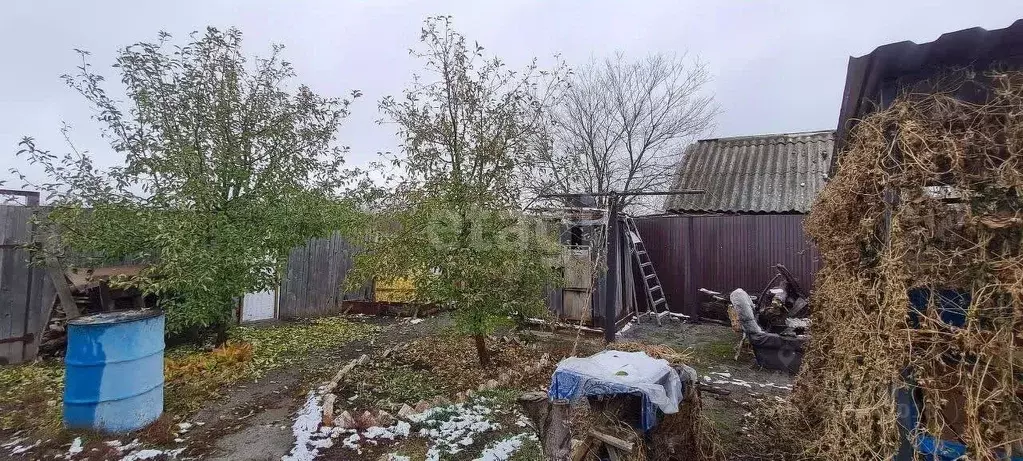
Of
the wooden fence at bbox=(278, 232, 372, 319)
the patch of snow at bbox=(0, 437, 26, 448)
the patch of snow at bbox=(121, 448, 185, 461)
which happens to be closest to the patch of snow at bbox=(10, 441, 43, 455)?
the patch of snow at bbox=(0, 437, 26, 448)

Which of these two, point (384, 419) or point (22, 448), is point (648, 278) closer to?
point (384, 419)

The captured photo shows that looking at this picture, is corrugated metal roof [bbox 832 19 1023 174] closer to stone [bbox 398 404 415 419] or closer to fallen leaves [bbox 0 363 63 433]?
stone [bbox 398 404 415 419]

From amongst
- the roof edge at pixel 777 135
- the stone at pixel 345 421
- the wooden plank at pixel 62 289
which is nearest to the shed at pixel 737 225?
the roof edge at pixel 777 135

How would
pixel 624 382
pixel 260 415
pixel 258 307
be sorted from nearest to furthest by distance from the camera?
pixel 624 382 < pixel 260 415 < pixel 258 307

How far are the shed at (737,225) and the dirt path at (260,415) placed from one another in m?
5.77

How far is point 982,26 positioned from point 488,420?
3812 millimetres

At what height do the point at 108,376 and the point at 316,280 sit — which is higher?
the point at 316,280

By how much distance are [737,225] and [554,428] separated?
22.9 ft

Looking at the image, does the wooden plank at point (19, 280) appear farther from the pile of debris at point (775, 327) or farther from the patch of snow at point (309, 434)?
the pile of debris at point (775, 327)

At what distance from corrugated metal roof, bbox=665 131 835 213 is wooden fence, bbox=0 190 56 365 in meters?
9.58

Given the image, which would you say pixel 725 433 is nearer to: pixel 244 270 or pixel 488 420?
A: pixel 488 420

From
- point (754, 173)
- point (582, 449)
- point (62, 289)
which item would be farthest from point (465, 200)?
point (754, 173)

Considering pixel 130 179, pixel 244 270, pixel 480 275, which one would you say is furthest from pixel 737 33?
pixel 130 179

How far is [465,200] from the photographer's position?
15.2ft
